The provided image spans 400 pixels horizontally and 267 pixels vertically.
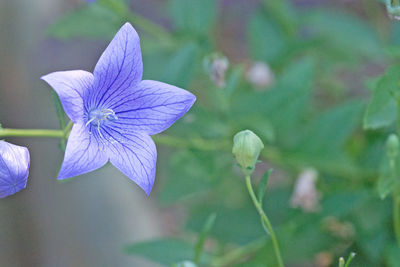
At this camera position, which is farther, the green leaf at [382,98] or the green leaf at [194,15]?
the green leaf at [194,15]

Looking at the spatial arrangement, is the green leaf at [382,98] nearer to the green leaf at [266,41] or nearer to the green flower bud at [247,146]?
the green flower bud at [247,146]

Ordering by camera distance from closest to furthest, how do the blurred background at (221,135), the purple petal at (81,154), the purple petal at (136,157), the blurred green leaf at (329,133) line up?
1. the purple petal at (81,154)
2. the purple petal at (136,157)
3. the blurred background at (221,135)
4. the blurred green leaf at (329,133)

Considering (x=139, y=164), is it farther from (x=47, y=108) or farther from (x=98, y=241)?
(x=47, y=108)

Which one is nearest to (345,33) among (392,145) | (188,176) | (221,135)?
(221,135)

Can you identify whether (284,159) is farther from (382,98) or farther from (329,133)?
(382,98)

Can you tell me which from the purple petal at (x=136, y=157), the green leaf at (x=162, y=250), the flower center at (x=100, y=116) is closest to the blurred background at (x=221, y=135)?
the green leaf at (x=162, y=250)

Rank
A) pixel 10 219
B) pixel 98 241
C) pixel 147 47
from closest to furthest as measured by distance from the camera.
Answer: pixel 147 47
pixel 98 241
pixel 10 219

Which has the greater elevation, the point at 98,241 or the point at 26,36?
the point at 26,36

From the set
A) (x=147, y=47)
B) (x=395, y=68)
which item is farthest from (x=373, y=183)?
(x=147, y=47)
